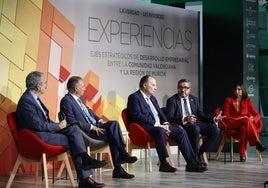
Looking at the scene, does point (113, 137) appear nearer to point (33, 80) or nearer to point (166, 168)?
point (166, 168)

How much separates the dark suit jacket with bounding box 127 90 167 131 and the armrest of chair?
1.83 metres

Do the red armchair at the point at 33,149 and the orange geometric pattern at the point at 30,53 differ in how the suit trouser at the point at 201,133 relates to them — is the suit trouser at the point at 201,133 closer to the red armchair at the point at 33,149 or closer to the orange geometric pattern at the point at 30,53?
the orange geometric pattern at the point at 30,53

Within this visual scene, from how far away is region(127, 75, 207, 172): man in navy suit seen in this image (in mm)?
7750

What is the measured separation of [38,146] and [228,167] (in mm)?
3439

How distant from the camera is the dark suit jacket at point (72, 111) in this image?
698 cm

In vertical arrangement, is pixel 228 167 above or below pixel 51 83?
below

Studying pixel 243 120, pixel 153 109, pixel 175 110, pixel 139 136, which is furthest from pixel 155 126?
pixel 243 120

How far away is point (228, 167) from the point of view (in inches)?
336

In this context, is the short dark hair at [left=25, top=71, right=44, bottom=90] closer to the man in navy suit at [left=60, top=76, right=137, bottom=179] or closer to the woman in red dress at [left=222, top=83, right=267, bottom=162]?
the man in navy suit at [left=60, top=76, right=137, bottom=179]

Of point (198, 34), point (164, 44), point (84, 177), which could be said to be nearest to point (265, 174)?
point (84, 177)

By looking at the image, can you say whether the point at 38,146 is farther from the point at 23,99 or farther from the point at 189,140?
the point at 189,140

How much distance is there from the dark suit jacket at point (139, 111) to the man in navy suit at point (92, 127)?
29.2 inches

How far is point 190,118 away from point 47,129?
287cm

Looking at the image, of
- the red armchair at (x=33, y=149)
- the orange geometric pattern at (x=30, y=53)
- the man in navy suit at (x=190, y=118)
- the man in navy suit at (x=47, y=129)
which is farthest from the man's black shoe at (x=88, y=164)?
the man in navy suit at (x=190, y=118)
